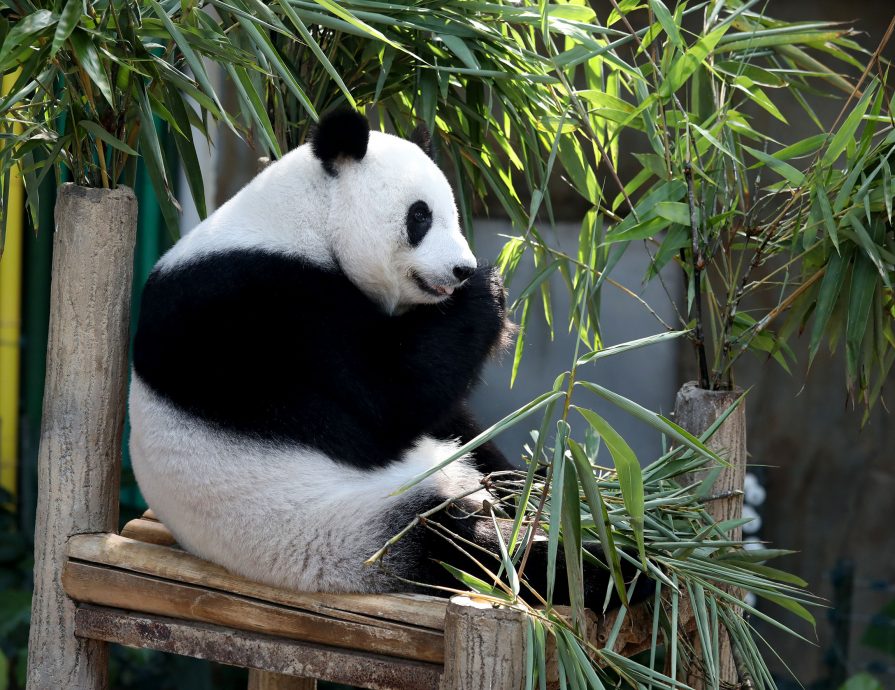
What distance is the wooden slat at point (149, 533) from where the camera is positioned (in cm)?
202

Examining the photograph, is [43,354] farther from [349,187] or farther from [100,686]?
[349,187]

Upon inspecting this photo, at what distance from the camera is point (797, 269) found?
3625 millimetres

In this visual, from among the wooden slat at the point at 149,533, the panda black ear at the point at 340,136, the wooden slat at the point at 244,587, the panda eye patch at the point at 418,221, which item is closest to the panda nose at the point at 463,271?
the panda eye patch at the point at 418,221

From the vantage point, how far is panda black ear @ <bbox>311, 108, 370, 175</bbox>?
5.92 feet

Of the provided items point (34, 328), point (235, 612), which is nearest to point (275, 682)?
point (235, 612)

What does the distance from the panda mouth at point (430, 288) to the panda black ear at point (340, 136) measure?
242mm

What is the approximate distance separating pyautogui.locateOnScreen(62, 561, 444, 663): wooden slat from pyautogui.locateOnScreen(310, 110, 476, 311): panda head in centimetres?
61

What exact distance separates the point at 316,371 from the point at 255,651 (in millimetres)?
480

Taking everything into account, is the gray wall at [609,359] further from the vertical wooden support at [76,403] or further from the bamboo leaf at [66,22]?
the bamboo leaf at [66,22]

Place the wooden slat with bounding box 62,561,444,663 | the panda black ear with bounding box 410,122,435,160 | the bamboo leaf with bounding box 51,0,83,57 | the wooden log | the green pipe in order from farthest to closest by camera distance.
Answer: the green pipe → the wooden log → the panda black ear with bounding box 410,122,435,160 → the wooden slat with bounding box 62,561,444,663 → the bamboo leaf with bounding box 51,0,83,57

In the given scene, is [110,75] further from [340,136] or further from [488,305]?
[488,305]

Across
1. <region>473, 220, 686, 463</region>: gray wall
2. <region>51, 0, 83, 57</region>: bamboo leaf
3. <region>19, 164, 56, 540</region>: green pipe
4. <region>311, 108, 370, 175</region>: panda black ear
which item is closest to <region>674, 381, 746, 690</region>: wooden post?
<region>311, 108, 370, 175</region>: panda black ear

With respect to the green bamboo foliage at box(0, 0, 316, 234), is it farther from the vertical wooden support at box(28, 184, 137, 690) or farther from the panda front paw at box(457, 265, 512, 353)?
the panda front paw at box(457, 265, 512, 353)

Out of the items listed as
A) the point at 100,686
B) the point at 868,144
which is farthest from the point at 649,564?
the point at 100,686
